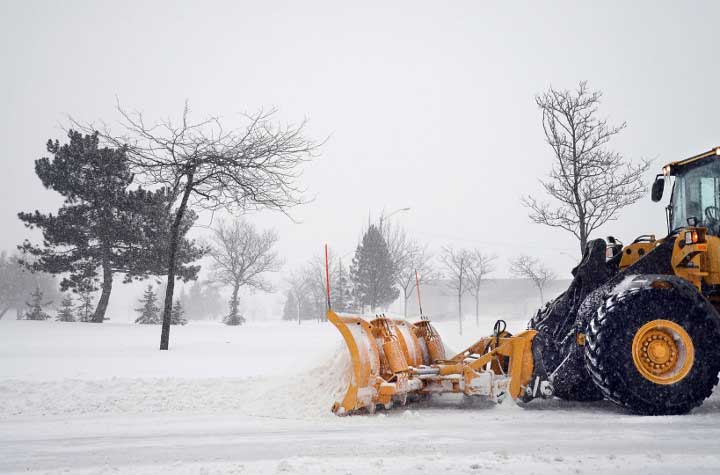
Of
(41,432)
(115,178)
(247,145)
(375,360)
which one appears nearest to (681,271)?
(375,360)

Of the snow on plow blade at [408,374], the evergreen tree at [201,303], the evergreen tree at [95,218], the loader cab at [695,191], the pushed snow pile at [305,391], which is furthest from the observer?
the evergreen tree at [201,303]

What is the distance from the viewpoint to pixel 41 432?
4797mm

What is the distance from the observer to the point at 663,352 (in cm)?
506

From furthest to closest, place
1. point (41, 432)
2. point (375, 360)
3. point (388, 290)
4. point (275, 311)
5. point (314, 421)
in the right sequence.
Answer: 1. point (275, 311)
2. point (388, 290)
3. point (375, 360)
4. point (314, 421)
5. point (41, 432)

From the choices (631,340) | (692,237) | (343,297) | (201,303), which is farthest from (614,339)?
(201,303)

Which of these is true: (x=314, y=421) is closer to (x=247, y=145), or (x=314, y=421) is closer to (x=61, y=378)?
(x=61, y=378)

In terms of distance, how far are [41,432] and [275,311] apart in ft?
512

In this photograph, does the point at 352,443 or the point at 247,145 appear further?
the point at 247,145

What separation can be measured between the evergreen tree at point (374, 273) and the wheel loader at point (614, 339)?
2432 cm

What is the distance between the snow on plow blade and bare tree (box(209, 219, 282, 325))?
38.8 meters

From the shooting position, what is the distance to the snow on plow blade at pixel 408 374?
5434 mm

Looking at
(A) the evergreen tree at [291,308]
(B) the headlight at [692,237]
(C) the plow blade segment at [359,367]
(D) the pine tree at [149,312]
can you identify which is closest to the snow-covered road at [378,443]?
(C) the plow blade segment at [359,367]

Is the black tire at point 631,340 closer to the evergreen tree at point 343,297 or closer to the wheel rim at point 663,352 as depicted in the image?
the wheel rim at point 663,352

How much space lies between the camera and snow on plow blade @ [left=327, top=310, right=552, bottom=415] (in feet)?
17.8
